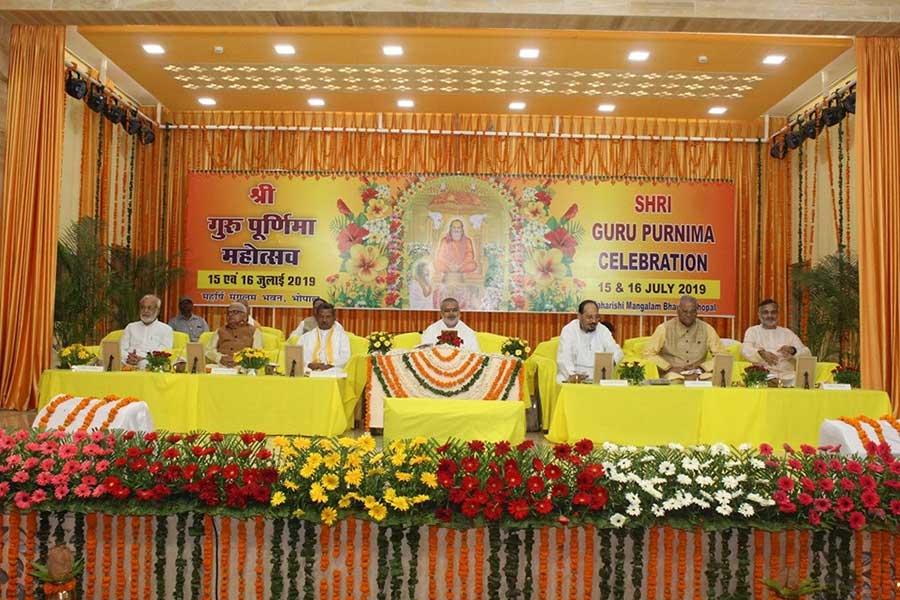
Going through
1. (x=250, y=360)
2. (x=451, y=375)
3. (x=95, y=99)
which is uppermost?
(x=95, y=99)

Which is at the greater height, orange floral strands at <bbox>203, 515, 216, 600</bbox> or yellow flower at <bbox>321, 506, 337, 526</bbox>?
yellow flower at <bbox>321, 506, 337, 526</bbox>

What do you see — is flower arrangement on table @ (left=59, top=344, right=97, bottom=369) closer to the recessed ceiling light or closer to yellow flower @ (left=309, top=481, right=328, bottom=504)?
yellow flower @ (left=309, top=481, right=328, bottom=504)

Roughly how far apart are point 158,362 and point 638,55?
5.94m

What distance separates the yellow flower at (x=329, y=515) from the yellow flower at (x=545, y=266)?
9092 millimetres

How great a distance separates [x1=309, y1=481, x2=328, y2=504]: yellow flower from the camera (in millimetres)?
2947

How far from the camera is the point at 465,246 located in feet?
38.9

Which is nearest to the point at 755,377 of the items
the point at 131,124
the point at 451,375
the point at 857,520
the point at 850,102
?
the point at 451,375

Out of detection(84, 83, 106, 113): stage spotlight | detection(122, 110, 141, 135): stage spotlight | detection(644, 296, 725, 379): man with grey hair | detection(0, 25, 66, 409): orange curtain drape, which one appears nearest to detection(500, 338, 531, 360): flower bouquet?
detection(644, 296, 725, 379): man with grey hair

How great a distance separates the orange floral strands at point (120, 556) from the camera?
3.09m

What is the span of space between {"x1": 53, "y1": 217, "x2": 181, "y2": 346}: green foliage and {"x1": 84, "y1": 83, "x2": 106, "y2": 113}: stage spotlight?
1.36 meters

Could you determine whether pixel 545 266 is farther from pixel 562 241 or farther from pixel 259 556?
pixel 259 556

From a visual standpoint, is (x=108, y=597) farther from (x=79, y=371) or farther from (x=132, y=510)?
(x=79, y=371)

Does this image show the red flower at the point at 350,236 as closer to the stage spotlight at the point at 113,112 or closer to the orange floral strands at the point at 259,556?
the stage spotlight at the point at 113,112

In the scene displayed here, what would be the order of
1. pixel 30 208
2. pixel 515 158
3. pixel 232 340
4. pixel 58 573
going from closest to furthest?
pixel 58 573 → pixel 30 208 → pixel 232 340 → pixel 515 158
